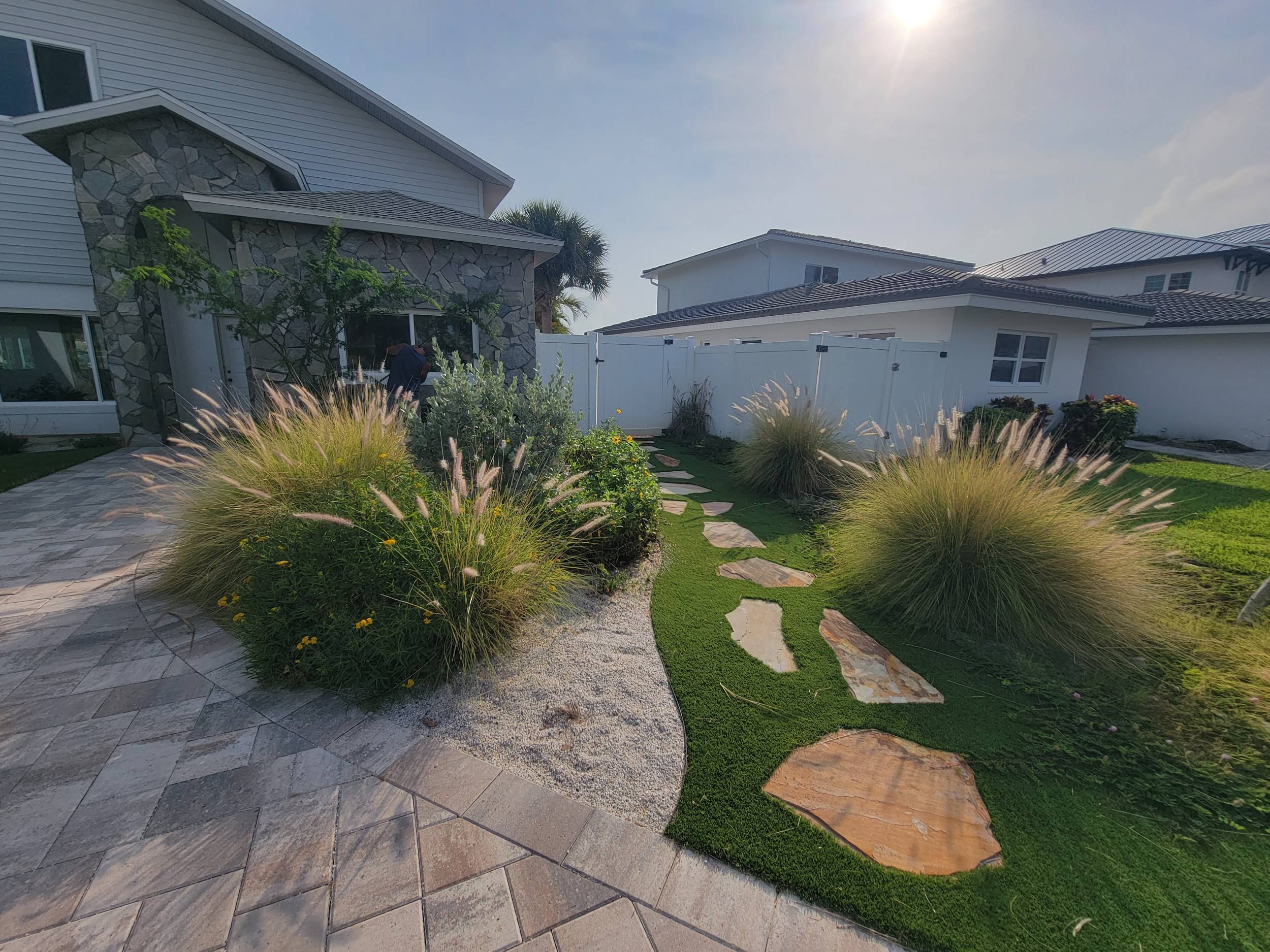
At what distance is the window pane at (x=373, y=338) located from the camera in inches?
313

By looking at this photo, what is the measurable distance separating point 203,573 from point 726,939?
395 centimetres

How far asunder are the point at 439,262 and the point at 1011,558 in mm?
8706

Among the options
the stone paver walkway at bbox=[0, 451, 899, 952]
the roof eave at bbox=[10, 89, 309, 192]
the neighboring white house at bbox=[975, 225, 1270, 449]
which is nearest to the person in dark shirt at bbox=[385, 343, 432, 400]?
the stone paver walkway at bbox=[0, 451, 899, 952]

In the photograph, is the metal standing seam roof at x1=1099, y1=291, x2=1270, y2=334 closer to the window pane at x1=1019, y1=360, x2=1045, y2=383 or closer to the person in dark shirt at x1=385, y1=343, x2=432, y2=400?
the window pane at x1=1019, y1=360, x2=1045, y2=383

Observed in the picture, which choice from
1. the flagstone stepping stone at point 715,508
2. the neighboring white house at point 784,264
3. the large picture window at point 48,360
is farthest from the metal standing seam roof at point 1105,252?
the large picture window at point 48,360

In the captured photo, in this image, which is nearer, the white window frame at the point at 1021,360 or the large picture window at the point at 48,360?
the large picture window at the point at 48,360

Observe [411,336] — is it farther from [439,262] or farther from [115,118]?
[115,118]

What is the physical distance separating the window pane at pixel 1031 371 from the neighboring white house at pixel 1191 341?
14.7 feet

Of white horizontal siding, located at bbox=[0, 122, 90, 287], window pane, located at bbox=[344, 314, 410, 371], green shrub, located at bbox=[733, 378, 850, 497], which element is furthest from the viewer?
white horizontal siding, located at bbox=[0, 122, 90, 287]

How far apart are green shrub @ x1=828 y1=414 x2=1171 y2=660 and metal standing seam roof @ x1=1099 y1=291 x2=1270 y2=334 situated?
517 inches

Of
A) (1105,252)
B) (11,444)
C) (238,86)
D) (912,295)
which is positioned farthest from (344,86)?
(1105,252)

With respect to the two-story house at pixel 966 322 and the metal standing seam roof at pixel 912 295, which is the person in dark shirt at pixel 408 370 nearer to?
the two-story house at pixel 966 322

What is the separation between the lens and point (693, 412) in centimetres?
1015

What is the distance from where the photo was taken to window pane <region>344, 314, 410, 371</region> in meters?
7.96
